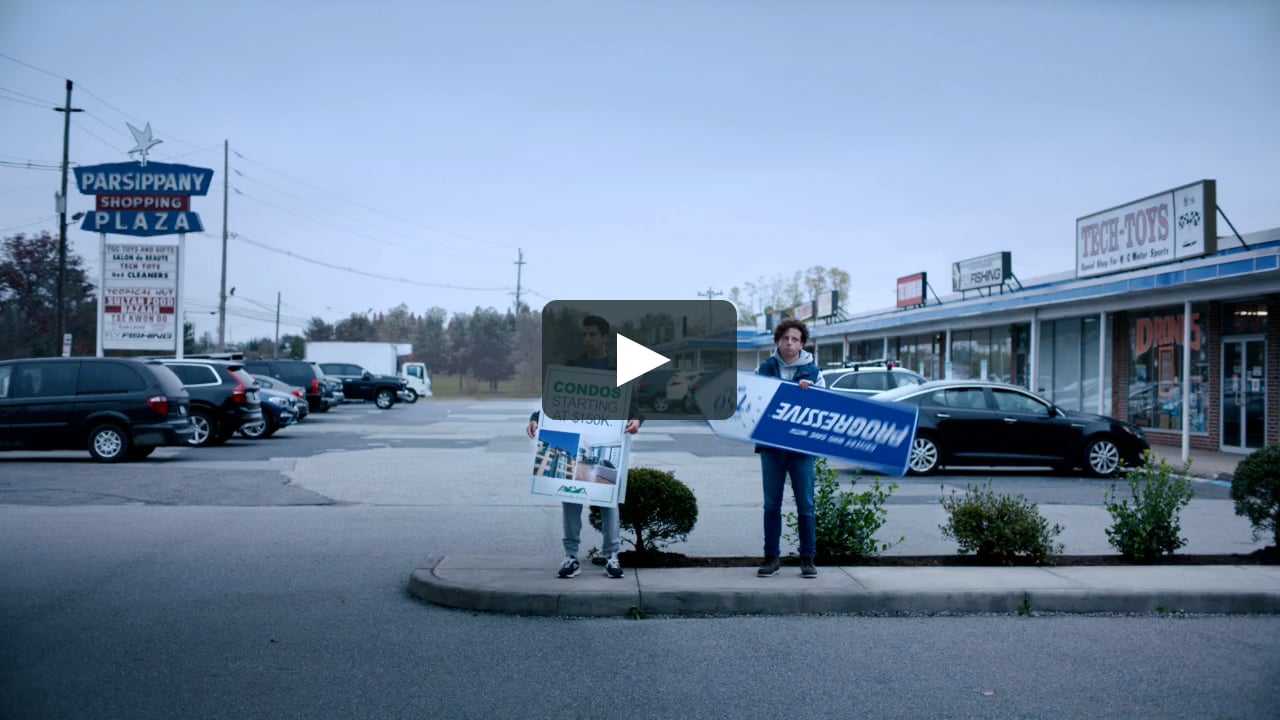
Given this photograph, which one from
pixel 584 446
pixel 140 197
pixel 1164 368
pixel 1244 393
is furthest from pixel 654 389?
pixel 140 197

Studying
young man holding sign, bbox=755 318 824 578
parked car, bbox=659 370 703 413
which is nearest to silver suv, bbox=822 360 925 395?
young man holding sign, bbox=755 318 824 578

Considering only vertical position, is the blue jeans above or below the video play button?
below

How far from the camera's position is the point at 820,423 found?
7176 mm

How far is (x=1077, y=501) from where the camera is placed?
1333 cm

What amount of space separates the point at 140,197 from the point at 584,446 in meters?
28.9

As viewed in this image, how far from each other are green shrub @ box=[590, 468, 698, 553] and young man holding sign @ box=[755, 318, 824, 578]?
0.62 meters

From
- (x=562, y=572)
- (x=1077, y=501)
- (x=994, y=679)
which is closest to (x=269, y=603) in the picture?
(x=562, y=572)

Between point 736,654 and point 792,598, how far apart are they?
3.63 feet

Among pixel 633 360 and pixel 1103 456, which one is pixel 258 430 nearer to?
pixel 1103 456

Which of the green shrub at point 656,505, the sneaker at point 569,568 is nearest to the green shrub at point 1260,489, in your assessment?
the green shrub at point 656,505

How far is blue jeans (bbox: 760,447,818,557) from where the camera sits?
7.16 meters

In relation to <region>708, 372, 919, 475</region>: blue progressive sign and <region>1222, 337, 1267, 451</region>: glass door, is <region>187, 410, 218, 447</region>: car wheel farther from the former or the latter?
<region>1222, 337, 1267, 451</region>: glass door

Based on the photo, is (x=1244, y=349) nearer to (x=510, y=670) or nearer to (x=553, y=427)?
(x=553, y=427)

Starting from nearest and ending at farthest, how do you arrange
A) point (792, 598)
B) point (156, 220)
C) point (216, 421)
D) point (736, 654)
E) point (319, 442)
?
point (736, 654)
point (792, 598)
point (216, 421)
point (319, 442)
point (156, 220)
